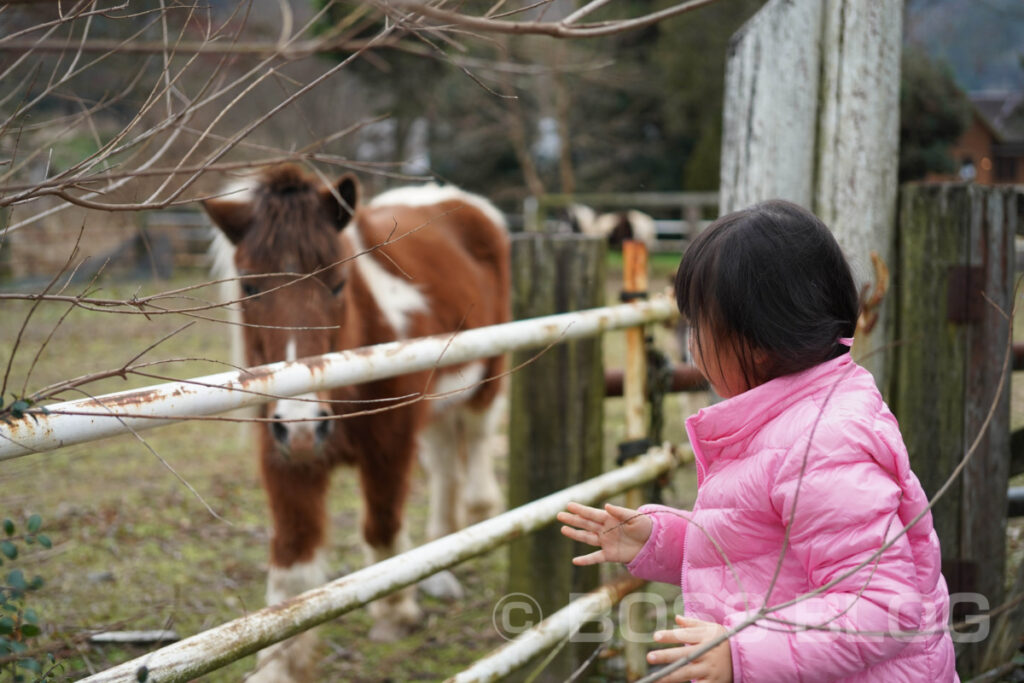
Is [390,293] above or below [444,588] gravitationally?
above

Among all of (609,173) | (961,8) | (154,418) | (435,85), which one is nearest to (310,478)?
(154,418)

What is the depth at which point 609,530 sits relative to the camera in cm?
150

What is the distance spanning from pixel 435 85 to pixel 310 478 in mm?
18458

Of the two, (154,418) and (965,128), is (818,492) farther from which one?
(965,128)

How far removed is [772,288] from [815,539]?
0.40 metres

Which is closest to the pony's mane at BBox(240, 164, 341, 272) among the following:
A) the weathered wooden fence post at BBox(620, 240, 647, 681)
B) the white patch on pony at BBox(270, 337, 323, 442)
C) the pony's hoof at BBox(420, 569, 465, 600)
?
the white patch on pony at BBox(270, 337, 323, 442)

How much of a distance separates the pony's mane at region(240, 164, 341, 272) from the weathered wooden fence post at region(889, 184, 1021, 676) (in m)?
1.91

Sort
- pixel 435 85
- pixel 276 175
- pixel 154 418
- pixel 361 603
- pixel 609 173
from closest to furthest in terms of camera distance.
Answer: pixel 154 418, pixel 361 603, pixel 276 175, pixel 435 85, pixel 609 173

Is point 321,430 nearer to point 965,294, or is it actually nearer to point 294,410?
point 294,410

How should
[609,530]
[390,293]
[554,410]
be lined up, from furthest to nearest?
1. [390,293]
2. [554,410]
3. [609,530]

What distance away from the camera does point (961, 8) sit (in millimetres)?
4887

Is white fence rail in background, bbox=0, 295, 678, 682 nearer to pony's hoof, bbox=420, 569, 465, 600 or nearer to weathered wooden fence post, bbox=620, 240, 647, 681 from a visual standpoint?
weathered wooden fence post, bbox=620, 240, 647, 681

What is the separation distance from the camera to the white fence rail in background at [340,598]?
1344mm

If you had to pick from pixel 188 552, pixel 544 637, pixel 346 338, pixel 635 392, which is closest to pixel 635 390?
pixel 635 392
